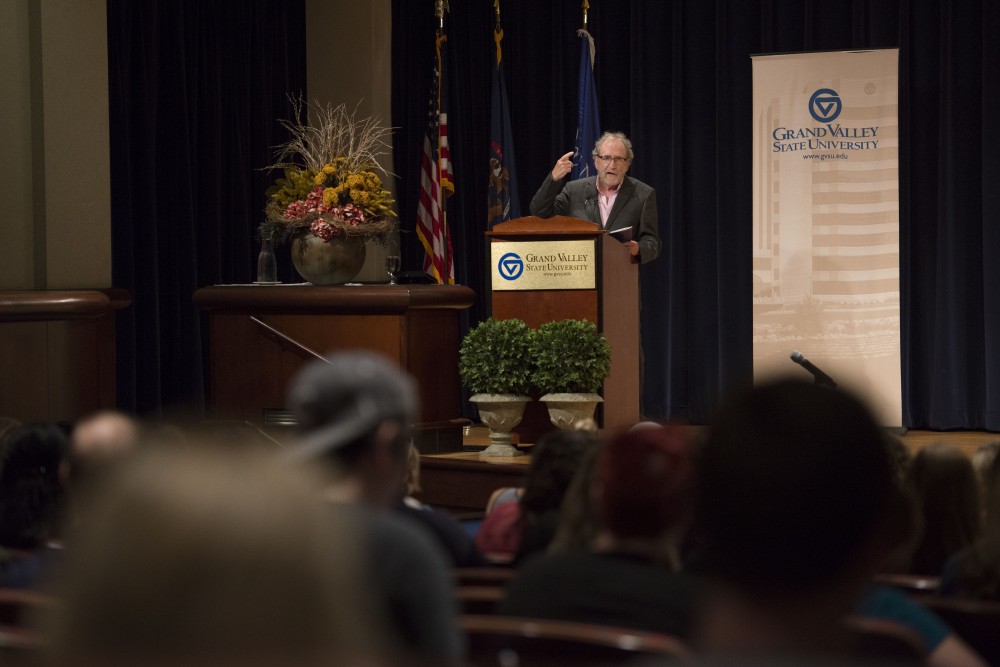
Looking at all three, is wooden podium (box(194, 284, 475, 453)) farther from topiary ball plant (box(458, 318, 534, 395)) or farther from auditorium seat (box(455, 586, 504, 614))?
auditorium seat (box(455, 586, 504, 614))

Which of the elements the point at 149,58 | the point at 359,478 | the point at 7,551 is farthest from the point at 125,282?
the point at 359,478

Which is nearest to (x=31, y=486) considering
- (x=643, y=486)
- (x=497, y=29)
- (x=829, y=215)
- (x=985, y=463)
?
(x=643, y=486)

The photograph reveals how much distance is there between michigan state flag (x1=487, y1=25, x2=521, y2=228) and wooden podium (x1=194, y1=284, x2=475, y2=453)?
2.50 meters

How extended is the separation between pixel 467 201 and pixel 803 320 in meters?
2.92

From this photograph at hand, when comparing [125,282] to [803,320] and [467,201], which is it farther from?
[803,320]

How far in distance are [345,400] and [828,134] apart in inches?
248

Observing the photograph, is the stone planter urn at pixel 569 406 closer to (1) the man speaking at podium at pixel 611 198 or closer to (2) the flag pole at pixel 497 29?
(1) the man speaking at podium at pixel 611 198

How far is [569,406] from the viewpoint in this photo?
534 cm

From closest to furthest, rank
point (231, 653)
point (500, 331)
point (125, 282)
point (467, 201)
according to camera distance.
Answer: point (231, 653) < point (500, 331) < point (125, 282) < point (467, 201)

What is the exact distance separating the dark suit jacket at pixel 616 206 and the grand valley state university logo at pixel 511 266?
695 mm

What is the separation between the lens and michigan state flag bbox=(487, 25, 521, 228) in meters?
8.59

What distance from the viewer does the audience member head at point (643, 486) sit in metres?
1.77

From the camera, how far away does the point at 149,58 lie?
7.63 meters

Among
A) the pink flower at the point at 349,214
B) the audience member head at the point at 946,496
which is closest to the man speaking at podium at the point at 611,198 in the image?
the pink flower at the point at 349,214
